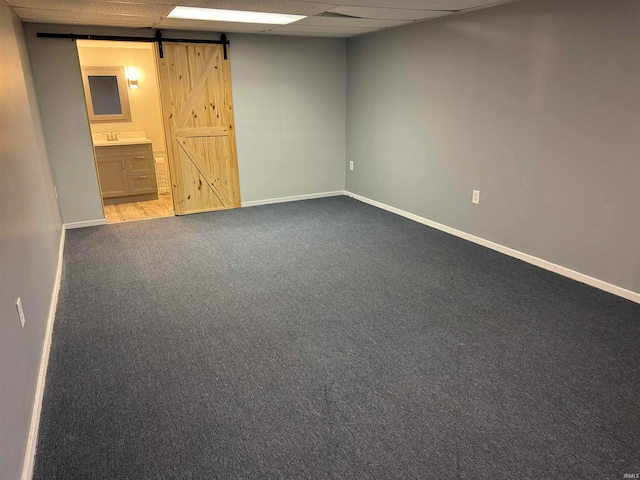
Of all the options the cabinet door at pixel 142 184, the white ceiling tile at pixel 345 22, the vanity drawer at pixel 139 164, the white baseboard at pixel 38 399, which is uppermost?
the white ceiling tile at pixel 345 22

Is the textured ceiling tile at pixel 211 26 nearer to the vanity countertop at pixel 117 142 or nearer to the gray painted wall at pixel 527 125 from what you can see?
the gray painted wall at pixel 527 125

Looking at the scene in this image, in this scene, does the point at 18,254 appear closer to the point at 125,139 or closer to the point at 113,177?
the point at 113,177

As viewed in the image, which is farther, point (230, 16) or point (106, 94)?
point (106, 94)

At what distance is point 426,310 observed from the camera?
2.94 m

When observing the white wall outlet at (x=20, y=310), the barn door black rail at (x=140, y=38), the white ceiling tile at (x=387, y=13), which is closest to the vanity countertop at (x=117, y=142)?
the barn door black rail at (x=140, y=38)

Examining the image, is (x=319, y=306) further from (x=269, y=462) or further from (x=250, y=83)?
(x=250, y=83)

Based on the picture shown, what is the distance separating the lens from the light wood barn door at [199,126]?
5.03 metres

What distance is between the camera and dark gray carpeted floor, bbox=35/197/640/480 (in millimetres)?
1752

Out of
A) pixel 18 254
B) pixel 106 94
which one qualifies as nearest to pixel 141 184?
pixel 106 94

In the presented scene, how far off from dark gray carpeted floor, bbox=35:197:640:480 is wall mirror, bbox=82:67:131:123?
10.9ft

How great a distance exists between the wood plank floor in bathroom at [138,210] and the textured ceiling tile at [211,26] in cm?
219

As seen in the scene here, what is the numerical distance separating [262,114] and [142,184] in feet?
6.86

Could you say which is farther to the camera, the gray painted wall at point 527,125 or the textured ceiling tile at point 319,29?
the textured ceiling tile at point 319,29

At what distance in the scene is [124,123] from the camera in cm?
657
